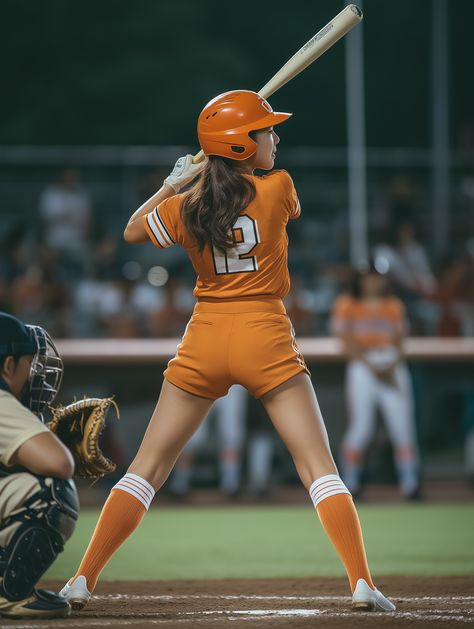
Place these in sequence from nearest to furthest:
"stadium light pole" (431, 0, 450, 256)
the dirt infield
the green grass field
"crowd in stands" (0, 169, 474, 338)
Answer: the dirt infield
the green grass field
"crowd in stands" (0, 169, 474, 338)
"stadium light pole" (431, 0, 450, 256)

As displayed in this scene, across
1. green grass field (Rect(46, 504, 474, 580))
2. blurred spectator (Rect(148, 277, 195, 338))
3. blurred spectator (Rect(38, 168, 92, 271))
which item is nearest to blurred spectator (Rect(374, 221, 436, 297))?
blurred spectator (Rect(148, 277, 195, 338))

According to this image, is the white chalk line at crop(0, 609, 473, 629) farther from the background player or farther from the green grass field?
the green grass field

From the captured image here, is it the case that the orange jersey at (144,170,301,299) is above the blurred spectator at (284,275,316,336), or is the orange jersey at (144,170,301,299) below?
above

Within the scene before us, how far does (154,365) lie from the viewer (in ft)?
35.5

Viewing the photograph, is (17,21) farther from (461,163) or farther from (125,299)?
(125,299)

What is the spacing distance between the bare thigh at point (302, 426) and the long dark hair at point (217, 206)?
0.63 metres

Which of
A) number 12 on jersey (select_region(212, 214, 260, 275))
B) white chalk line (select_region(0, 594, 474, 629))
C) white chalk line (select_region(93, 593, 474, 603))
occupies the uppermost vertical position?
number 12 on jersey (select_region(212, 214, 260, 275))

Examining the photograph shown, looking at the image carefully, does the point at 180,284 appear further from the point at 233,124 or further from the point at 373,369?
the point at 233,124

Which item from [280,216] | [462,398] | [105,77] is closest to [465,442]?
[462,398]

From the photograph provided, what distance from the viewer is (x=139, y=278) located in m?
14.3

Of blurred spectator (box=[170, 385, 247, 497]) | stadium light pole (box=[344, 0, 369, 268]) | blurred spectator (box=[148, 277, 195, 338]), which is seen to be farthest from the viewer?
stadium light pole (box=[344, 0, 369, 268])

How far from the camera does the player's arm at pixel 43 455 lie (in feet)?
13.6

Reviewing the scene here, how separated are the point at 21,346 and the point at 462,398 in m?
7.69

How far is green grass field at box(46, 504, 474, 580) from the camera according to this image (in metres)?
6.52
